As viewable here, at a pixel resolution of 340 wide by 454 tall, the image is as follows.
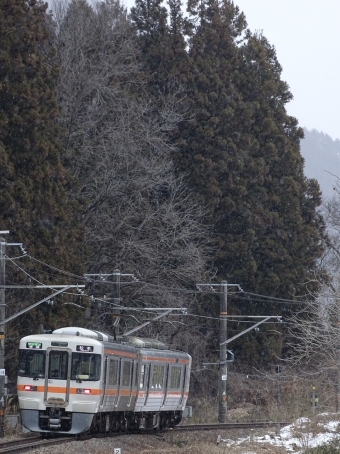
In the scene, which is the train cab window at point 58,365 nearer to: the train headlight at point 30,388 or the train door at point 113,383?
the train headlight at point 30,388

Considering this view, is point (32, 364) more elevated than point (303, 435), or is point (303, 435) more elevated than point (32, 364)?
point (32, 364)

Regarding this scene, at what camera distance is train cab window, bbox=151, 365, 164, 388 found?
2920cm

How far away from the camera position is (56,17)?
4472 cm

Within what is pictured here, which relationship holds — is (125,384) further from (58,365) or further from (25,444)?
(25,444)

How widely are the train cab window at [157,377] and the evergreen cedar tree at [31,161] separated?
5.08m

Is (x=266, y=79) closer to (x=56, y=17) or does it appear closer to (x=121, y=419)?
(x=56, y=17)

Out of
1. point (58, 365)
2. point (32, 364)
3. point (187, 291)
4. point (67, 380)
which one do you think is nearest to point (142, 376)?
point (67, 380)

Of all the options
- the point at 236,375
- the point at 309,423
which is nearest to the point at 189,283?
the point at 236,375

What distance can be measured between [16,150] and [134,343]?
9.24 m

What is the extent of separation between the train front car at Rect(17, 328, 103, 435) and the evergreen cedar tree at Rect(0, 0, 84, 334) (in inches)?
350

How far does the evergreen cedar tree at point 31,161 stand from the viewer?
107 feet

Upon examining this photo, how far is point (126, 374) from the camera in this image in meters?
26.4

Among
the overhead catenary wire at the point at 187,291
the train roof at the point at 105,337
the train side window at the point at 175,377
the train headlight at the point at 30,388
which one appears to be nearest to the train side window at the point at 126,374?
the train roof at the point at 105,337

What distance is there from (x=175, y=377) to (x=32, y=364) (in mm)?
9019
